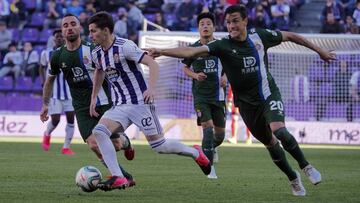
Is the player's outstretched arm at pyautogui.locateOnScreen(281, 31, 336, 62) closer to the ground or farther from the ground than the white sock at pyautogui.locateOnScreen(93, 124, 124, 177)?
farther from the ground

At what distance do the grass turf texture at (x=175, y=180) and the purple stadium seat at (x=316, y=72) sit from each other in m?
7.51

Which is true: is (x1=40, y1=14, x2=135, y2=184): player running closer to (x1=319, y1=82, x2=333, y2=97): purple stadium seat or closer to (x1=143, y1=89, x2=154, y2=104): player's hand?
(x1=143, y1=89, x2=154, y2=104): player's hand

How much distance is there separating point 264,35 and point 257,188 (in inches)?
79.3

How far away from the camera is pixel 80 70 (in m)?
12.9

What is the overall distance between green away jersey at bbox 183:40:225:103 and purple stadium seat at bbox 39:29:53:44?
18.4 meters

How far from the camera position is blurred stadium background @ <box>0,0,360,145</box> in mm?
26875

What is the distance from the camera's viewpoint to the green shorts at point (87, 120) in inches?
503

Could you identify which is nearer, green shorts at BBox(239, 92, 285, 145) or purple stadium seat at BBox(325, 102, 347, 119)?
green shorts at BBox(239, 92, 285, 145)

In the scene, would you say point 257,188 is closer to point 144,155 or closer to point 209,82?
point 209,82

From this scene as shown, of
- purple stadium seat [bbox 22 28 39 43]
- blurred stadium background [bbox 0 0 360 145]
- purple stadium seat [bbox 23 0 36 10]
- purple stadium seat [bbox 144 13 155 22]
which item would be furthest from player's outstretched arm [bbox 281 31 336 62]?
purple stadium seat [bbox 23 0 36 10]

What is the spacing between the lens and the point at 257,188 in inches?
457

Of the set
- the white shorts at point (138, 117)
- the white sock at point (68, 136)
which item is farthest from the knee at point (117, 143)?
the white sock at point (68, 136)

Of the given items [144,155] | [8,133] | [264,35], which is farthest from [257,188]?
[8,133]

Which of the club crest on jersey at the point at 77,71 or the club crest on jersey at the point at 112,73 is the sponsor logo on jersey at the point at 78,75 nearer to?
the club crest on jersey at the point at 77,71
